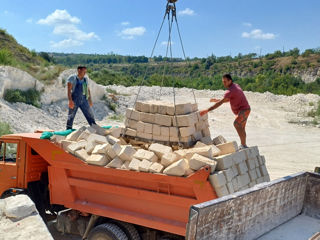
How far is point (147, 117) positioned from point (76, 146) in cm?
127

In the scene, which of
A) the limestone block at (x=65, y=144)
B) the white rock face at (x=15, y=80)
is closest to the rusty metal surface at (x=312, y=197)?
the limestone block at (x=65, y=144)

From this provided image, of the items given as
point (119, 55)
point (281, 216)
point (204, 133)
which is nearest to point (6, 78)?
point (204, 133)

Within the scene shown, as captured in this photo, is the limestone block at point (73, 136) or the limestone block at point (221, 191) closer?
the limestone block at point (221, 191)

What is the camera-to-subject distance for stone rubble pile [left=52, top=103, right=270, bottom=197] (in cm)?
465

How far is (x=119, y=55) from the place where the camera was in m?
111

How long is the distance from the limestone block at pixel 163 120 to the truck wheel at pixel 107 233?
178 cm

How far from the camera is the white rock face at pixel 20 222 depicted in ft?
12.1

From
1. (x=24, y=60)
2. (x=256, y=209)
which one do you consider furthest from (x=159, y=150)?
(x=24, y=60)

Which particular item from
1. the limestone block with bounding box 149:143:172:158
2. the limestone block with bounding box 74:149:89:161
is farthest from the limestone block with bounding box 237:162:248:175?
the limestone block with bounding box 74:149:89:161

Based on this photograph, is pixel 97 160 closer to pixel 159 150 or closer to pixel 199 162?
pixel 159 150

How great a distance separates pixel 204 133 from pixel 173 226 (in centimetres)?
216

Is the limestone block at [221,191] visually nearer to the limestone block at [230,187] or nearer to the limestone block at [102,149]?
the limestone block at [230,187]

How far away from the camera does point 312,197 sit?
14.8 feet

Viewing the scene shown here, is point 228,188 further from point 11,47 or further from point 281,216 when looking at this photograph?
point 11,47
